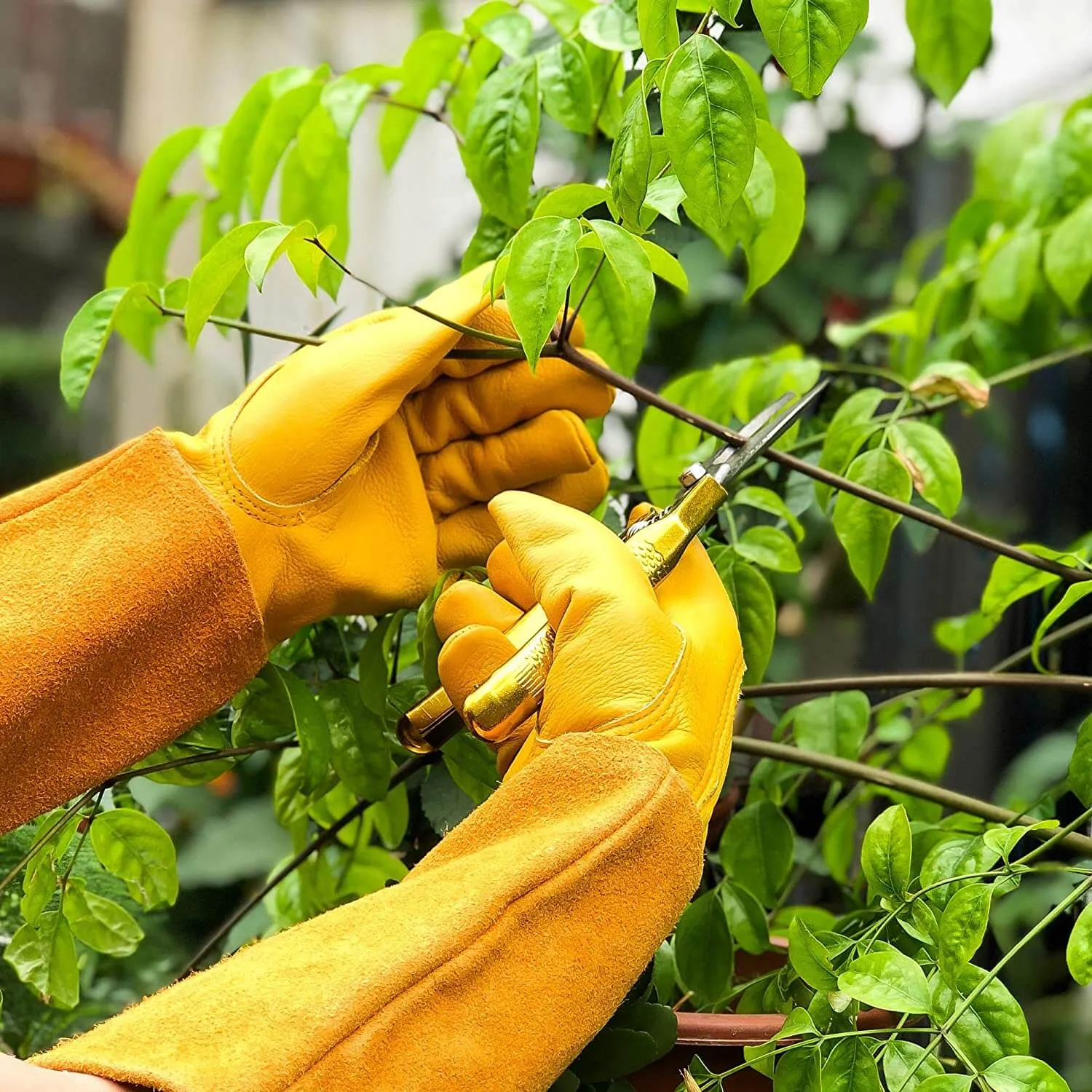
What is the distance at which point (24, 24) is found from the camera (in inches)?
143

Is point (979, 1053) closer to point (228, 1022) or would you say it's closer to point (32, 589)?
point (228, 1022)

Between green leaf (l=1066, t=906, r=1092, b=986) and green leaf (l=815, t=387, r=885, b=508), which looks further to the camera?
green leaf (l=815, t=387, r=885, b=508)

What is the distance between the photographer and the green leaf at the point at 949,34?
0.49 meters

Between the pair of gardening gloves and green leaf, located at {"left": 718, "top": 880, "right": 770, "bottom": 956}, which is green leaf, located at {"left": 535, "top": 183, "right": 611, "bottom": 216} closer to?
the pair of gardening gloves

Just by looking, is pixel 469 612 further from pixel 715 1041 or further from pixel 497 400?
pixel 715 1041

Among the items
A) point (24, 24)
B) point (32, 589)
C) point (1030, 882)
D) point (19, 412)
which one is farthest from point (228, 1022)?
point (24, 24)

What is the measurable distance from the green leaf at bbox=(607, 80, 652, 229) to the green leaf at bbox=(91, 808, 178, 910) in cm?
41

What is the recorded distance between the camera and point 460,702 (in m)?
0.54

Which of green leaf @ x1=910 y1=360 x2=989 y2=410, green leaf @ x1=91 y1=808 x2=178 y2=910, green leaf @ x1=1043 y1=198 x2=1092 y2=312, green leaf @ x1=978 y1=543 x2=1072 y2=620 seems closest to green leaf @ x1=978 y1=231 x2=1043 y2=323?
green leaf @ x1=1043 y1=198 x2=1092 y2=312

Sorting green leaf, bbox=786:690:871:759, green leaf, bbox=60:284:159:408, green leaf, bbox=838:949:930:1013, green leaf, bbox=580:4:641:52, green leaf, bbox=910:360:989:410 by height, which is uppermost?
green leaf, bbox=580:4:641:52

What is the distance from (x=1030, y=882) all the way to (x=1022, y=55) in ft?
3.69

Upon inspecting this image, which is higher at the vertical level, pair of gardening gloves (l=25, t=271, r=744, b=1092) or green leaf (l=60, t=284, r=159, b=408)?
green leaf (l=60, t=284, r=159, b=408)

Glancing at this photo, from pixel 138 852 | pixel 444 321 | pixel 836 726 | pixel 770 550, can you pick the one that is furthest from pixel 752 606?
pixel 138 852

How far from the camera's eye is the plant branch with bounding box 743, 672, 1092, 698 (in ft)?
2.03
